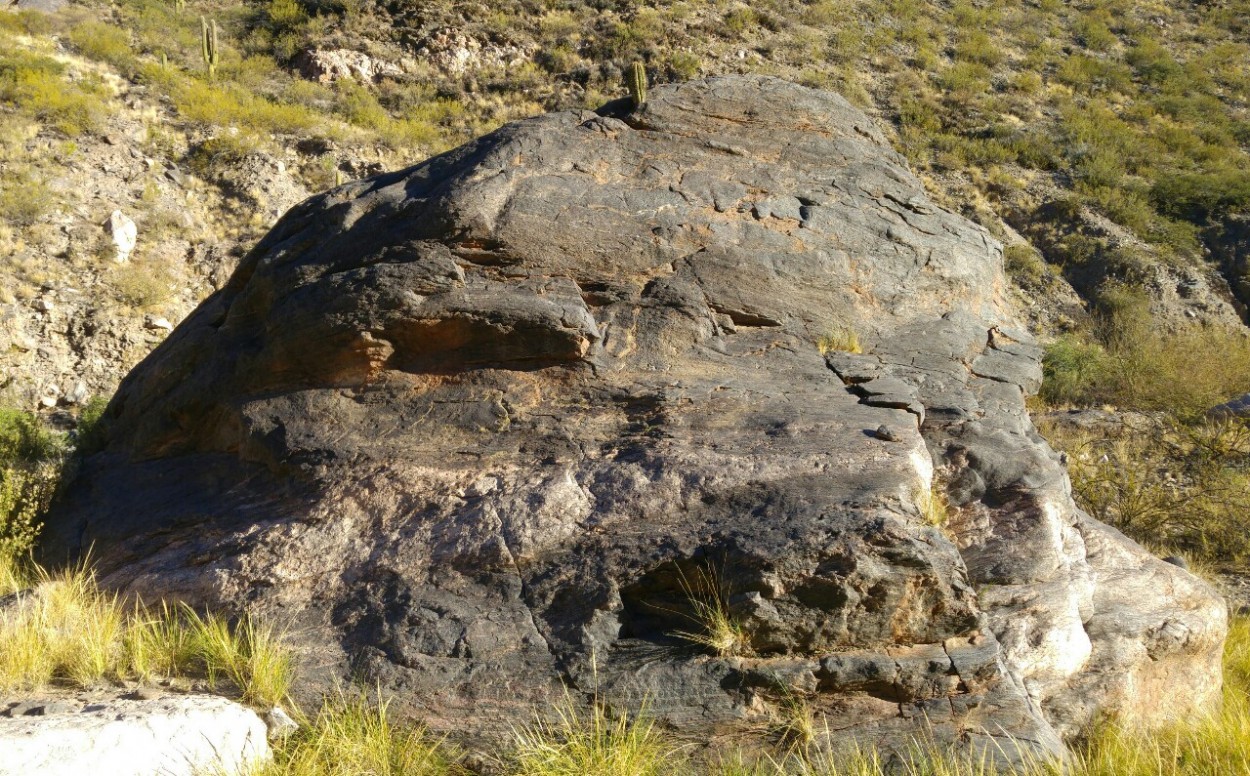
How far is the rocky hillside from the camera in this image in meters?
16.6

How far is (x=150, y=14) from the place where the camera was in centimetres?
2580

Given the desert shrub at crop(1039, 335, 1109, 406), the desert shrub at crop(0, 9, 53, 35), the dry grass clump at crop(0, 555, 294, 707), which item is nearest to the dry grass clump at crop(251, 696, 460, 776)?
the dry grass clump at crop(0, 555, 294, 707)

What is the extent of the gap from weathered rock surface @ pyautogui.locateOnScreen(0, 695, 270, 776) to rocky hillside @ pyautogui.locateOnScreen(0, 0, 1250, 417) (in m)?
11.5

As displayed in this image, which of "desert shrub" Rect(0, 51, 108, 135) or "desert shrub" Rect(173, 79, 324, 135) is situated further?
"desert shrub" Rect(173, 79, 324, 135)

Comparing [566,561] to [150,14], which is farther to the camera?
[150,14]

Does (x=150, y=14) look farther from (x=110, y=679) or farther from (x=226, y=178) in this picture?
(x=110, y=679)

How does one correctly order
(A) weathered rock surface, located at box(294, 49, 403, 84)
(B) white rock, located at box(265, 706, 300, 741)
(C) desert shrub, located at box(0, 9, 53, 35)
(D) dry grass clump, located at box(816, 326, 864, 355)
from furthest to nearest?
(A) weathered rock surface, located at box(294, 49, 403, 84) < (C) desert shrub, located at box(0, 9, 53, 35) < (D) dry grass clump, located at box(816, 326, 864, 355) < (B) white rock, located at box(265, 706, 300, 741)

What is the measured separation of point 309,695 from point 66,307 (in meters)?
13.4

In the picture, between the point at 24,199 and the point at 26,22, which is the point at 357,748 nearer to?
the point at 24,199

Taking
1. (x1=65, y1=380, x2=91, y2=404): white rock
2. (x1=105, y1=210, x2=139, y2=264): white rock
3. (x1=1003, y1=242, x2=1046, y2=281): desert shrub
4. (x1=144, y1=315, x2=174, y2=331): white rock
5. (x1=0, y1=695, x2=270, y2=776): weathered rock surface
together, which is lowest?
(x1=65, y1=380, x2=91, y2=404): white rock

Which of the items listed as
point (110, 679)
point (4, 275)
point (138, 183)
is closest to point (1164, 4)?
point (138, 183)

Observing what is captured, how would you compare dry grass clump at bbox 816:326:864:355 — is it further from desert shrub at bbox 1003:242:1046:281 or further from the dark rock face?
desert shrub at bbox 1003:242:1046:281

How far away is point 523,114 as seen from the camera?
23.7 metres

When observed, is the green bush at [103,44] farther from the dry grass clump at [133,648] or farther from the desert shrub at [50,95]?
the dry grass clump at [133,648]
